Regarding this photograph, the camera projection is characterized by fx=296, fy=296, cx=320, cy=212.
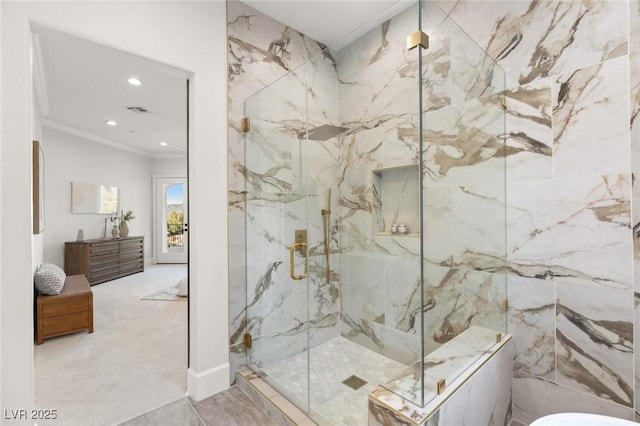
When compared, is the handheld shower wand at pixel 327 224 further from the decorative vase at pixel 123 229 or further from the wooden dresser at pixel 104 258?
the decorative vase at pixel 123 229

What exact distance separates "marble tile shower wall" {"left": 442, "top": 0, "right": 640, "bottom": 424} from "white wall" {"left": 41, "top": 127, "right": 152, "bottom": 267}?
20.8ft

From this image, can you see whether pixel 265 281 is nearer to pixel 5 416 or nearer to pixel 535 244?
pixel 5 416

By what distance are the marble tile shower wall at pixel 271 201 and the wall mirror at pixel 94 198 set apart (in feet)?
16.1

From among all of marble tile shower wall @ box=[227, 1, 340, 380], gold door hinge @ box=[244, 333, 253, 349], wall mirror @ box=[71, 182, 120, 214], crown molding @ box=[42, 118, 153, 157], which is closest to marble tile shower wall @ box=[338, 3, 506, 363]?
marble tile shower wall @ box=[227, 1, 340, 380]

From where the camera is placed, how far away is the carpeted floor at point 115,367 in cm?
192

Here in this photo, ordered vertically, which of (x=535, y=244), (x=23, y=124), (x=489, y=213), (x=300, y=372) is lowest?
(x=300, y=372)

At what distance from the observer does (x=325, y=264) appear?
7.21 feet

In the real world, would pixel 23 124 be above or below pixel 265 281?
above

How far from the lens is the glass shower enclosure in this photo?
4.72 feet

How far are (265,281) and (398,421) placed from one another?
1253 mm

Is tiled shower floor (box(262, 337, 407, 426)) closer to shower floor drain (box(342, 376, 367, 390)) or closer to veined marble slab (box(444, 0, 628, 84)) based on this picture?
shower floor drain (box(342, 376, 367, 390))

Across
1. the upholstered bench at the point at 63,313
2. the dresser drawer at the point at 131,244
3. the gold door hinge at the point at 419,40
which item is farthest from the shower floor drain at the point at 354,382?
the dresser drawer at the point at 131,244

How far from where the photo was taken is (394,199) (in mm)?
2223

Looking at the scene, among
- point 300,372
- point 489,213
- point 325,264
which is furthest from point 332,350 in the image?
point 489,213
